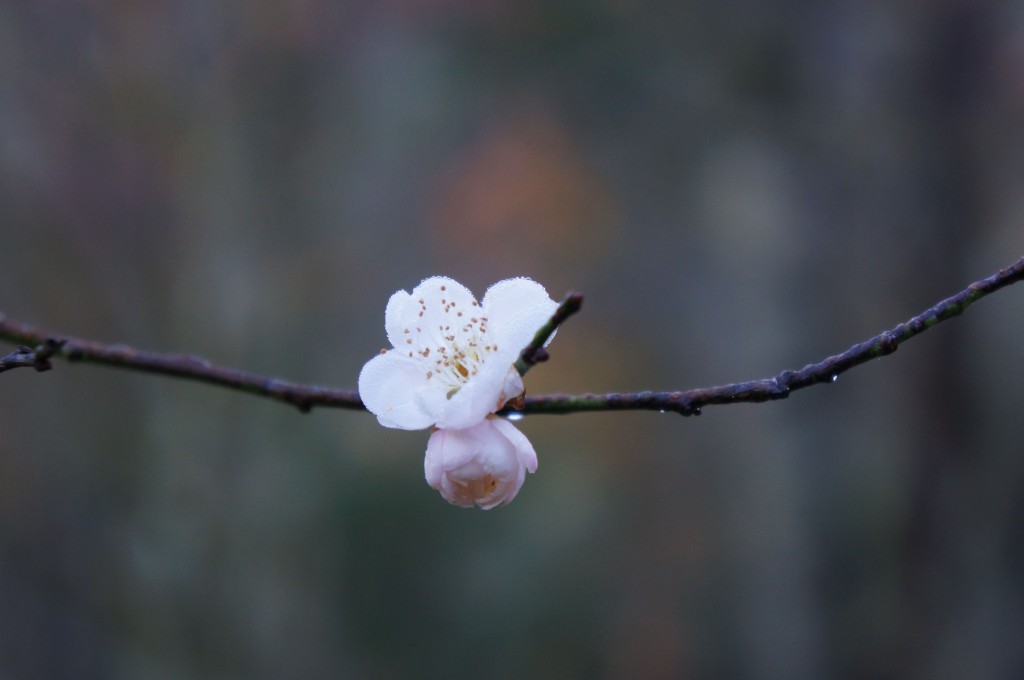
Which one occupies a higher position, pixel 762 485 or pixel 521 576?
pixel 762 485

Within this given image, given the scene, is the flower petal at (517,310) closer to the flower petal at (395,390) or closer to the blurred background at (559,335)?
the flower petal at (395,390)

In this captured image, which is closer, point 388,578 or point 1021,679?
point 1021,679

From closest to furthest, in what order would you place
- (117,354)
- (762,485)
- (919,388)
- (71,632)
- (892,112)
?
(117,354) → (919,388) → (892,112) → (71,632) → (762,485)

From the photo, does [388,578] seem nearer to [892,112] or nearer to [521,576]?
[521,576]

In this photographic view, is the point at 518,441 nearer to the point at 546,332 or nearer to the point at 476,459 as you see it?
the point at 476,459

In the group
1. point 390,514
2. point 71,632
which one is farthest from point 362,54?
point 71,632

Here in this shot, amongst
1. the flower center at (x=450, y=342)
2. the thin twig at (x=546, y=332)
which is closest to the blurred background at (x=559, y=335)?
the flower center at (x=450, y=342)

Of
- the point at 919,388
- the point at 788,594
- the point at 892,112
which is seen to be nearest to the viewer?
the point at 919,388
